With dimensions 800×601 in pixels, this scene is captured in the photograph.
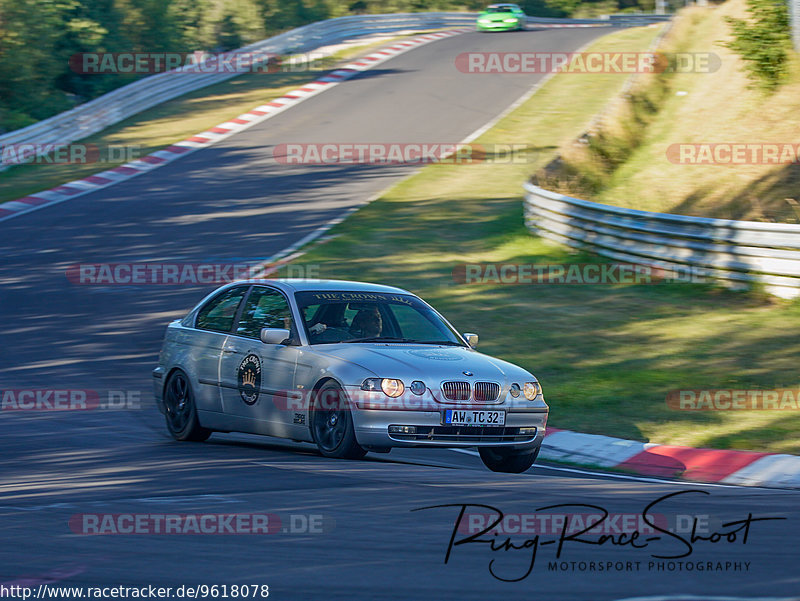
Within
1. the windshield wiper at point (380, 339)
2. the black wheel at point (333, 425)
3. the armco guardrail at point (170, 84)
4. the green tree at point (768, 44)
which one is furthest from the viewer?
the armco guardrail at point (170, 84)

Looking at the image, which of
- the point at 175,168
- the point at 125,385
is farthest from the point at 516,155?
the point at 125,385

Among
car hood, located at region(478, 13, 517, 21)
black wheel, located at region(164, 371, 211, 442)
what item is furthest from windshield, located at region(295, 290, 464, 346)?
car hood, located at region(478, 13, 517, 21)

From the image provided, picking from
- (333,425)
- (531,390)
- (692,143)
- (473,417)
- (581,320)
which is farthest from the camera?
(692,143)


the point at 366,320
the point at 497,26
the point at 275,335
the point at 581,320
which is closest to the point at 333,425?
the point at 275,335

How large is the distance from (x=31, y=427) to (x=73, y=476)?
2.81 m

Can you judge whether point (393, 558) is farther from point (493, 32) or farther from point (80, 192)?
point (493, 32)

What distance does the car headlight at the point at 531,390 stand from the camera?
337 inches

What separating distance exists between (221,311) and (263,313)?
616mm

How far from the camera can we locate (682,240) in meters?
15.8

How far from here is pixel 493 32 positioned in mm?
47375

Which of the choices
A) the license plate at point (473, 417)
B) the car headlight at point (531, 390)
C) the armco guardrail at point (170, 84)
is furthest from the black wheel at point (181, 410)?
the armco guardrail at point (170, 84)

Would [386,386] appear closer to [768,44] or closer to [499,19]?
[768,44]

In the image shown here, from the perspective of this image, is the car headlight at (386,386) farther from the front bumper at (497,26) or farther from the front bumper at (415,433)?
the front bumper at (497,26)

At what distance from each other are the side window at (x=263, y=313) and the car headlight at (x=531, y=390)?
205 centimetres
